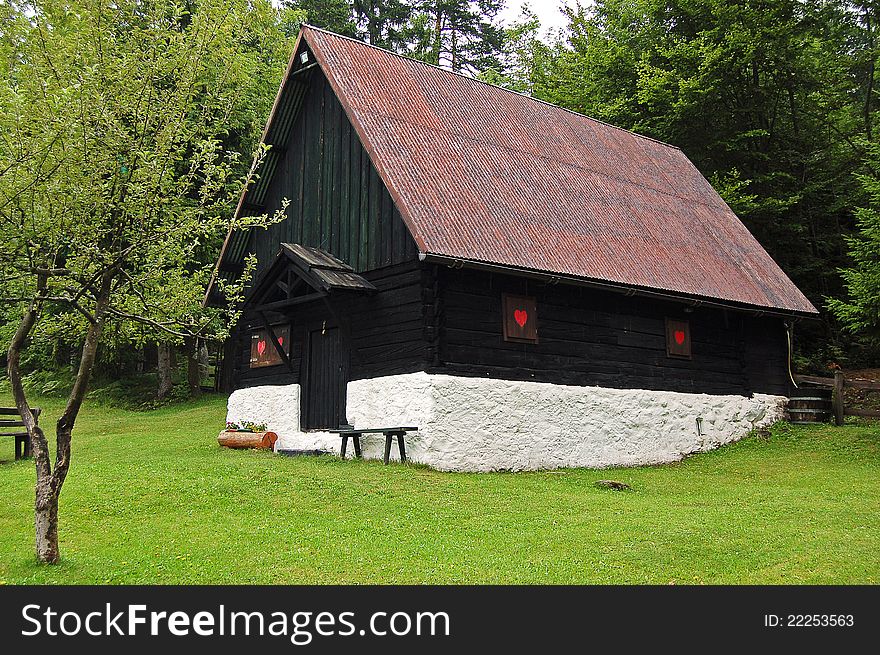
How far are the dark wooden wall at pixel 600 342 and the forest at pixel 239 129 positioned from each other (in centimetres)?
253

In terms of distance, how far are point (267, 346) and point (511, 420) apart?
21.7 feet

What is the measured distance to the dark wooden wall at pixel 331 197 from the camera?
1599cm

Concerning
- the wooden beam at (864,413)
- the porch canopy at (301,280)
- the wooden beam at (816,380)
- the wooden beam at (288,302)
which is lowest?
the wooden beam at (864,413)

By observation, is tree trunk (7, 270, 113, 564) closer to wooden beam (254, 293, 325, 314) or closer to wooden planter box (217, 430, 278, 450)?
wooden beam (254, 293, 325, 314)

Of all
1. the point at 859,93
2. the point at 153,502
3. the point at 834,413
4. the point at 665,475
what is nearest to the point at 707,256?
the point at 834,413

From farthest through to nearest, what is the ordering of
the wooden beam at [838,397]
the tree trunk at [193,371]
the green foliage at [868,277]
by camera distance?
the tree trunk at [193,371]
the wooden beam at [838,397]
the green foliage at [868,277]

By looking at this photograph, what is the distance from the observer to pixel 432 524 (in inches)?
408

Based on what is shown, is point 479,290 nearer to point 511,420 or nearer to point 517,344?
point 517,344

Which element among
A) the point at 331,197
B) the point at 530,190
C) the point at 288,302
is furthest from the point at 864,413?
the point at 288,302

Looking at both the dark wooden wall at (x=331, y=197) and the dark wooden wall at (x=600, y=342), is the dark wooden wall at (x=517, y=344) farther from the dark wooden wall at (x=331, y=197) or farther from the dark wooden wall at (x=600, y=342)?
the dark wooden wall at (x=331, y=197)

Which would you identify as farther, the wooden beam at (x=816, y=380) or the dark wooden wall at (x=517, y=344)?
the wooden beam at (x=816, y=380)

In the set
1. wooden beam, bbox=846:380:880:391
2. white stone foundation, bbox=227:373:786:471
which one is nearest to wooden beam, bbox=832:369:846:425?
wooden beam, bbox=846:380:880:391

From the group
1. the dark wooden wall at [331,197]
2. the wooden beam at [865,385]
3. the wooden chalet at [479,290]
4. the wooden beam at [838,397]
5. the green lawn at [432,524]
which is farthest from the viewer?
the wooden beam at [838,397]

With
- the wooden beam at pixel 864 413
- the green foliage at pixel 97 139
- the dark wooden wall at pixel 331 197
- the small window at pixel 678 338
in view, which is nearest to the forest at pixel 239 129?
the green foliage at pixel 97 139
